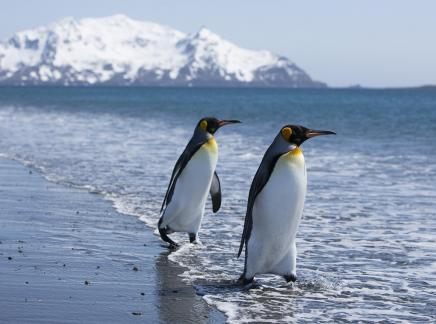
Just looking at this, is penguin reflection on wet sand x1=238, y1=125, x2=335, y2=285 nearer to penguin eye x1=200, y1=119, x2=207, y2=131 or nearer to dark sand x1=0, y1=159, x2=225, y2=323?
dark sand x1=0, y1=159, x2=225, y2=323

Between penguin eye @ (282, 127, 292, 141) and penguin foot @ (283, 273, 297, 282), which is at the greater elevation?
penguin eye @ (282, 127, 292, 141)

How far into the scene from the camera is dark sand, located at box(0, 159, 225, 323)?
5.20 meters

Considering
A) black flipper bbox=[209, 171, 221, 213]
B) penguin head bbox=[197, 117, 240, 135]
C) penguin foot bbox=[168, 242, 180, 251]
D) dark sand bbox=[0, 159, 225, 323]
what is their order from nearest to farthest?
dark sand bbox=[0, 159, 225, 323], penguin foot bbox=[168, 242, 180, 251], penguin head bbox=[197, 117, 240, 135], black flipper bbox=[209, 171, 221, 213]

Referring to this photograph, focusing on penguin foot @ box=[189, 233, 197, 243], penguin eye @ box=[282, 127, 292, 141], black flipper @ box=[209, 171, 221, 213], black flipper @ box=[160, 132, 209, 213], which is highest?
penguin eye @ box=[282, 127, 292, 141]

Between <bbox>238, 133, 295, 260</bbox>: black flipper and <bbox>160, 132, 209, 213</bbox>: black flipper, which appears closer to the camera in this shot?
<bbox>238, 133, 295, 260</bbox>: black flipper

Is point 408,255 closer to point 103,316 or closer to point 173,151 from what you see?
point 103,316

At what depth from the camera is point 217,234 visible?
27.7 ft

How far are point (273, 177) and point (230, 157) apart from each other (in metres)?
11.9

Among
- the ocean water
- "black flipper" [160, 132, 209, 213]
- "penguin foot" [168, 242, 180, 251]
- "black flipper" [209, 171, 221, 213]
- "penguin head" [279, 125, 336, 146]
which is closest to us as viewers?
the ocean water

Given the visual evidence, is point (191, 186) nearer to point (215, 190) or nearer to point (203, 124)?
point (215, 190)

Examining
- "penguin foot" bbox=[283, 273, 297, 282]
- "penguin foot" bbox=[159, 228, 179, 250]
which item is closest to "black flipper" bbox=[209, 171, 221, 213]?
"penguin foot" bbox=[159, 228, 179, 250]

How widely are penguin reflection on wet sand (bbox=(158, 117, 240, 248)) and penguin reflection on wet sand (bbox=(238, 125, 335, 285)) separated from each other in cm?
163

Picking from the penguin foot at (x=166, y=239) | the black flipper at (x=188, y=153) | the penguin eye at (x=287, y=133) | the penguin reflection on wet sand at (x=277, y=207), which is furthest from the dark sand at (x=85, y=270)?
the penguin eye at (x=287, y=133)

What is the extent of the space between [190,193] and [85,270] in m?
1.76
